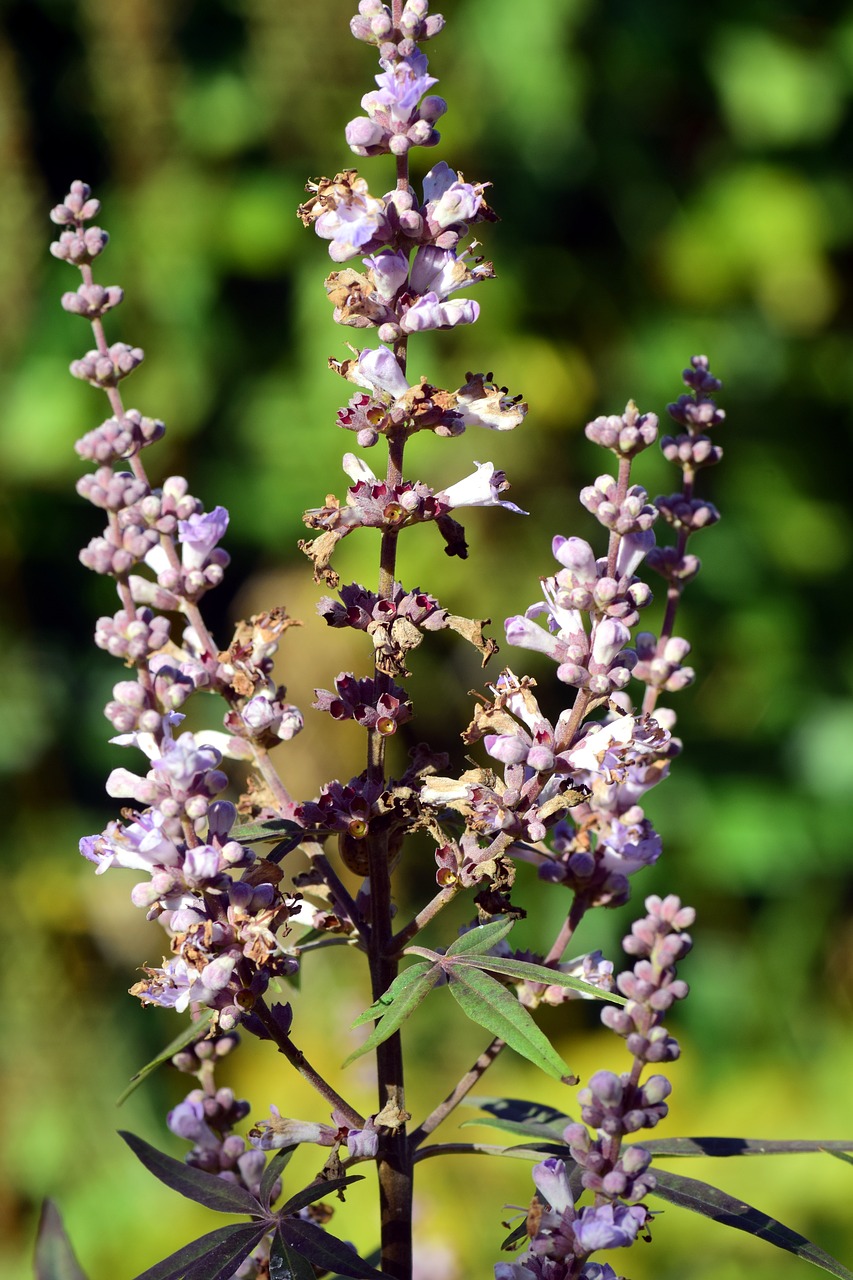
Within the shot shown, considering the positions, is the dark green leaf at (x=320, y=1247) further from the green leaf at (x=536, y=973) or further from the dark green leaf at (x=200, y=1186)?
the green leaf at (x=536, y=973)

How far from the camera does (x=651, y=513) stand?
117 cm

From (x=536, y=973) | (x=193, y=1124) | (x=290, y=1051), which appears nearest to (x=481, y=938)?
(x=536, y=973)

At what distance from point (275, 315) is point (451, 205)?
5208mm

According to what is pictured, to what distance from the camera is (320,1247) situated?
114cm

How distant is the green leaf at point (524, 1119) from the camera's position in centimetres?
138

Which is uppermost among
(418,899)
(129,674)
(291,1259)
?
(129,674)

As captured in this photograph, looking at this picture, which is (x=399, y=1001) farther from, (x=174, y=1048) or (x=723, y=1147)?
(x=723, y=1147)

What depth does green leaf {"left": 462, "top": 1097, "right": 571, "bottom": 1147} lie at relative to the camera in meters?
1.38

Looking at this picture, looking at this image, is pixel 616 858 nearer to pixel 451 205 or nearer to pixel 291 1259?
pixel 291 1259

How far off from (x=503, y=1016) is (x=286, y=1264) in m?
0.30

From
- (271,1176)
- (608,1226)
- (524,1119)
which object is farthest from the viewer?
(524,1119)

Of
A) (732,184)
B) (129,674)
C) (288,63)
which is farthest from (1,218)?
(732,184)

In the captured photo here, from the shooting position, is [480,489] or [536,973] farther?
[480,489]

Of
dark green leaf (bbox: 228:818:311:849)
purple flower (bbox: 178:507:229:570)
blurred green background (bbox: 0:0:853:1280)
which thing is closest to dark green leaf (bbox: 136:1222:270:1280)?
dark green leaf (bbox: 228:818:311:849)
